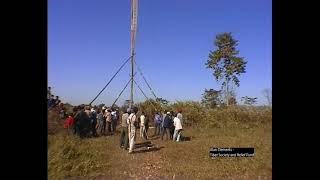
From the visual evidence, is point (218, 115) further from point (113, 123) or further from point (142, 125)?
point (113, 123)

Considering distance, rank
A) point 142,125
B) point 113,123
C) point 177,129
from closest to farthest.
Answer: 1. point 113,123
2. point 142,125
3. point 177,129

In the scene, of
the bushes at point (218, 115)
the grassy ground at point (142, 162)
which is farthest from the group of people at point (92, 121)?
the bushes at point (218, 115)

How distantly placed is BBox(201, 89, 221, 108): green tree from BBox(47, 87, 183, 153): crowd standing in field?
24.3 inches

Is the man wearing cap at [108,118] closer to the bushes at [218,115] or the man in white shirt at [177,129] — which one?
the bushes at [218,115]

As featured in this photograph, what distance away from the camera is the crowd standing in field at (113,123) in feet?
26.6

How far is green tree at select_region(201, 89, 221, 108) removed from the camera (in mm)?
8600

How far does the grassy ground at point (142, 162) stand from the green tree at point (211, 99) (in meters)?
0.93

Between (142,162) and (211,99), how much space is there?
202 cm

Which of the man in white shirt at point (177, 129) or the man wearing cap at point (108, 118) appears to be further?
the man in white shirt at point (177, 129)

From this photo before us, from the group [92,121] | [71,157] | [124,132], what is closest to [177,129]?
[124,132]

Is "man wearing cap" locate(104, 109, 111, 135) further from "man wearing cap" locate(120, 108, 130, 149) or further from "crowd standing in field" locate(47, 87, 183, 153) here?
"man wearing cap" locate(120, 108, 130, 149)

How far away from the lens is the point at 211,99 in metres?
9.05

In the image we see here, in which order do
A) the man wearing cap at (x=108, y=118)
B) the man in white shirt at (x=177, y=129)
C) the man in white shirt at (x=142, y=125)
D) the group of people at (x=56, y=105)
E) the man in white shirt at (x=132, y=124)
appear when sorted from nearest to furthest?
the group of people at (x=56, y=105)
the man in white shirt at (x=132, y=124)
the man wearing cap at (x=108, y=118)
the man in white shirt at (x=142, y=125)
the man in white shirt at (x=177, y=129)
